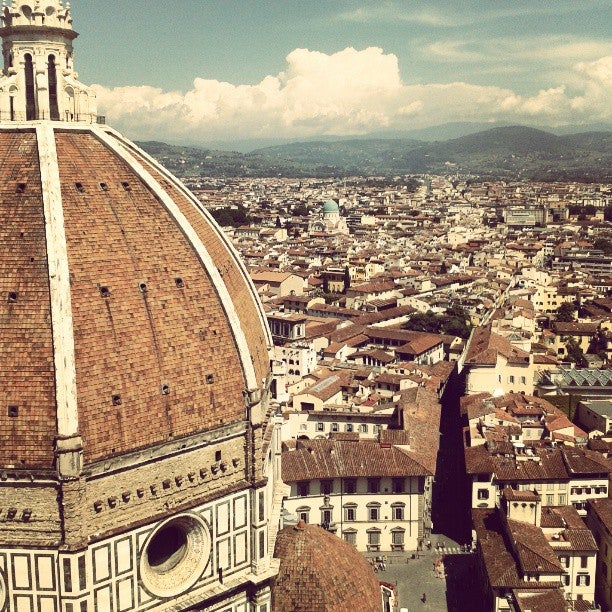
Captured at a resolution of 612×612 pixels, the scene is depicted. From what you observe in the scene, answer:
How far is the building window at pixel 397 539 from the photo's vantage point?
38469mm

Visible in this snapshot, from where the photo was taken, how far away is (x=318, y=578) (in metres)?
20.1

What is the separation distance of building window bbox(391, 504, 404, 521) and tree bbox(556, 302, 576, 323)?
43.9 metres

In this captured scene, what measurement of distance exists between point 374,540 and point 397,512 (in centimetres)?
180

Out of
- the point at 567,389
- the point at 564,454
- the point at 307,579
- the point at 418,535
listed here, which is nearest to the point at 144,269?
the point at 307,579

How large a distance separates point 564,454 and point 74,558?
30681 mm

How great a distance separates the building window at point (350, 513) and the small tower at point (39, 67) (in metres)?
25.9

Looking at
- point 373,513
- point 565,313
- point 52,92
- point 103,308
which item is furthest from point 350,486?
point 565,313

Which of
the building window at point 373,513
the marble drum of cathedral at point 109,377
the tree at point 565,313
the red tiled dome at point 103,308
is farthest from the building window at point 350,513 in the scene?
the tree at point 565,313

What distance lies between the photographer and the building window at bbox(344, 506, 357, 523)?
126 ft

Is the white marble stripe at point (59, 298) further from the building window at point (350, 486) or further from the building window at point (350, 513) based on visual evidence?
the building window at point (350, 513)

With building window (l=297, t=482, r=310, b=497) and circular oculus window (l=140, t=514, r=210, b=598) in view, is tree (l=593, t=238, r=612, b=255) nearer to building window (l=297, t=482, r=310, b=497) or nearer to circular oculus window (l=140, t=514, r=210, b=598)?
building window (l=297, t=482, r=310, b=497)

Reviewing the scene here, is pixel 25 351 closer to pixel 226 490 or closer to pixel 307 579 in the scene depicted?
pixel 226 490

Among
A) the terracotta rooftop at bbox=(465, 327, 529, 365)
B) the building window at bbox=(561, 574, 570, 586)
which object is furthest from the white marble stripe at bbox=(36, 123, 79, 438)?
the terracotta rooftop at bbox=(465, 327, 529, 365)

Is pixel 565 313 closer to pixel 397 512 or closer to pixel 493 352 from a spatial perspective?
pixel 493 352
